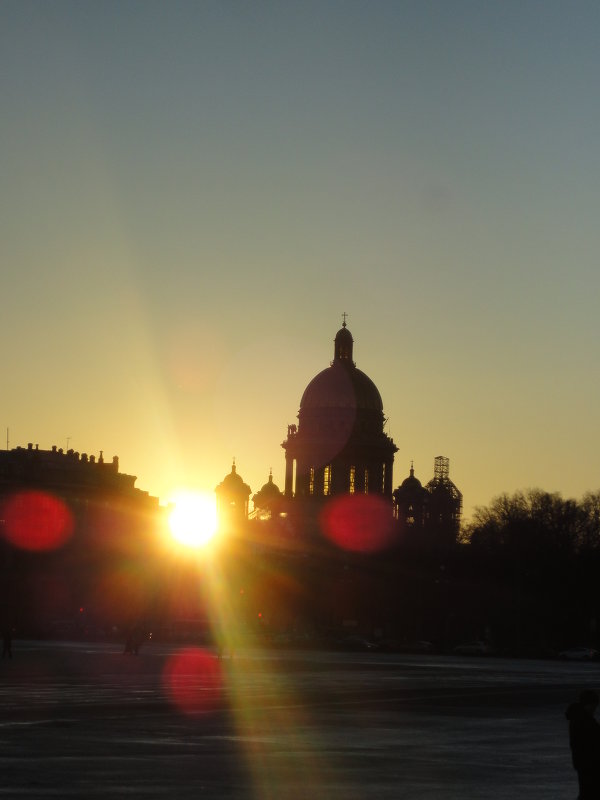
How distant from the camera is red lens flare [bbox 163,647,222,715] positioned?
33450 millimetres

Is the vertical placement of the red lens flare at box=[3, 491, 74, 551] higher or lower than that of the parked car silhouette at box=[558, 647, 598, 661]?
higher

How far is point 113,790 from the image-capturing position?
18.3m

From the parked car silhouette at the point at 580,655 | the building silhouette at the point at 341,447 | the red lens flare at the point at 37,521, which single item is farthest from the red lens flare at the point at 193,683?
the building silhouette at the point at 341,447

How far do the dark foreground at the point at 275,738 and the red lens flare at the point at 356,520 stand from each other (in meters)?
135

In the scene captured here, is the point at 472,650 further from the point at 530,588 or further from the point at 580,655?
the point at 530,588

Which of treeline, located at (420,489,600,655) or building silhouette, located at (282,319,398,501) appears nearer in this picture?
treeline, located at (420,489,600,655)

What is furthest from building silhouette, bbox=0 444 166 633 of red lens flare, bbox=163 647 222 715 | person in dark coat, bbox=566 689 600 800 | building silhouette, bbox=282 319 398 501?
person in dark coat, bbox=566 689 600 800

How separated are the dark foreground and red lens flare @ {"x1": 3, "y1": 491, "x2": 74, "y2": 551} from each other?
4431 inches

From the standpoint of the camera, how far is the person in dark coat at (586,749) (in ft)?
53.3

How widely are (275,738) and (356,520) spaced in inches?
6410

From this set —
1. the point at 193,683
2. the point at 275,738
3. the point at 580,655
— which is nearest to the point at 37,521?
the point at 580,655

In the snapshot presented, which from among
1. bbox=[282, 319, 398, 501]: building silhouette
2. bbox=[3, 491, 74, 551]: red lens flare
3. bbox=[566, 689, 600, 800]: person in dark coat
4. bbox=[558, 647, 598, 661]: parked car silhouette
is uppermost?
bbox=[282, 319, 398, 501]: building silhouette

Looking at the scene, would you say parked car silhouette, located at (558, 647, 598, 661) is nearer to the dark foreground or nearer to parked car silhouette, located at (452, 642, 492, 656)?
parked car silhouette, located at (452, 642, 492, 656)

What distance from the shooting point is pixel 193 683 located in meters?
43.3
